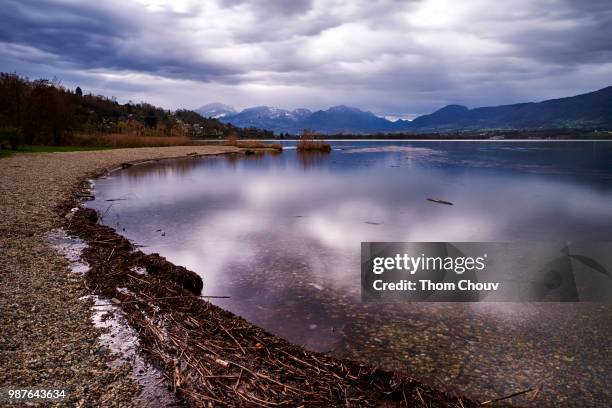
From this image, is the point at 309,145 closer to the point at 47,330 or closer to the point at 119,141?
the point at 119,141

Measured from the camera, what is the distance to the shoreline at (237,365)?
541 centimetres

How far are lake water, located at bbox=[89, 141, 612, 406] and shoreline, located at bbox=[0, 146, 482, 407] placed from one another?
0.62m

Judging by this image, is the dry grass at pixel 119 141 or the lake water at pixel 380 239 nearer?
the lake water at pixel 380 239

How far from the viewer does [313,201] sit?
24.3 m

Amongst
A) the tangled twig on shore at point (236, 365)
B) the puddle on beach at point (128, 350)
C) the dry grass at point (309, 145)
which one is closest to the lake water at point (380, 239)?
the tangled twig on shore at point (236, 365)

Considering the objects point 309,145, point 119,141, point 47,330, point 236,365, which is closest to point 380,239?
point 236,365

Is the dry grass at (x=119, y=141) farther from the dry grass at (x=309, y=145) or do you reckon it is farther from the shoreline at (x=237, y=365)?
the shoreline at (x=237, y=365)

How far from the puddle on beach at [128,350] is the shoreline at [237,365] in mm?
152

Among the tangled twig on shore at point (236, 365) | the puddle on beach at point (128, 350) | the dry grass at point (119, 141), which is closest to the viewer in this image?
the puddle on beach at point (128, 350)

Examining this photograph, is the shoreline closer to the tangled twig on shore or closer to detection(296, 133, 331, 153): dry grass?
the tangled twig on shore

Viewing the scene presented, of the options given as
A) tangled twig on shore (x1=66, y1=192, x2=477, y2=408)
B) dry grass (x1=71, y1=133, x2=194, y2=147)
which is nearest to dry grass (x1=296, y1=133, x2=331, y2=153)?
dry grass (x1=71, y1=133, x2=194, y2=147)

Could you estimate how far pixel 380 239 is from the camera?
48.9 feet

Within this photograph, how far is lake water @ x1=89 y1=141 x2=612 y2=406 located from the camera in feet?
22.1

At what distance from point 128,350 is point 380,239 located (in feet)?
33.5
